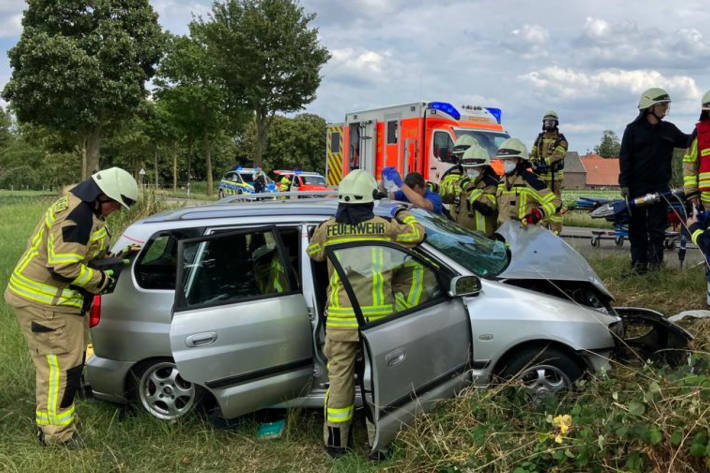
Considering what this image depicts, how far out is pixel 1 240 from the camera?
1214cm

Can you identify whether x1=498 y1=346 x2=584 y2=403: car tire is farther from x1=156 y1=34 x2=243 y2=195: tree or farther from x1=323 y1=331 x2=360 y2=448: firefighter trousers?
x1=156 y1=34 x2=243 y2=195: tree

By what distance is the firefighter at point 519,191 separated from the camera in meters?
5.12

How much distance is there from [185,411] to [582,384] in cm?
256

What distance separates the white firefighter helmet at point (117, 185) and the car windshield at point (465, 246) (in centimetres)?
194

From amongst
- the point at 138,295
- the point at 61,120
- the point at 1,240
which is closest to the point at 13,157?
the point at 61,120

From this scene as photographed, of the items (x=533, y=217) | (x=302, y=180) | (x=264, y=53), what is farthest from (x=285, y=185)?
Result: (x=533, y=217)

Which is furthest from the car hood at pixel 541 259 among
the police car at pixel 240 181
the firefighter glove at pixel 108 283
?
the police car at pixel 240 181

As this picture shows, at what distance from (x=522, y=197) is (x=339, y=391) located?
2.78 m

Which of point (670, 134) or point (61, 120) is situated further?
point (61, 120)

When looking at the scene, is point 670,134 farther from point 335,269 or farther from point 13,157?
point 13,157

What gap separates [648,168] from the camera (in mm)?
6074

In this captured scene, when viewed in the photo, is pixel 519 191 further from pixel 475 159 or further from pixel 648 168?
pixel 648 168

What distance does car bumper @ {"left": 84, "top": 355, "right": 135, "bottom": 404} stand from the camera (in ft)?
12.5

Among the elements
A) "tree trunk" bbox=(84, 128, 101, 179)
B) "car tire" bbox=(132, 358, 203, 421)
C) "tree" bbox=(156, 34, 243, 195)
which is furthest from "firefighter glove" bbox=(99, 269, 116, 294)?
"tree" bbox=(156, 34, 243, 195)
